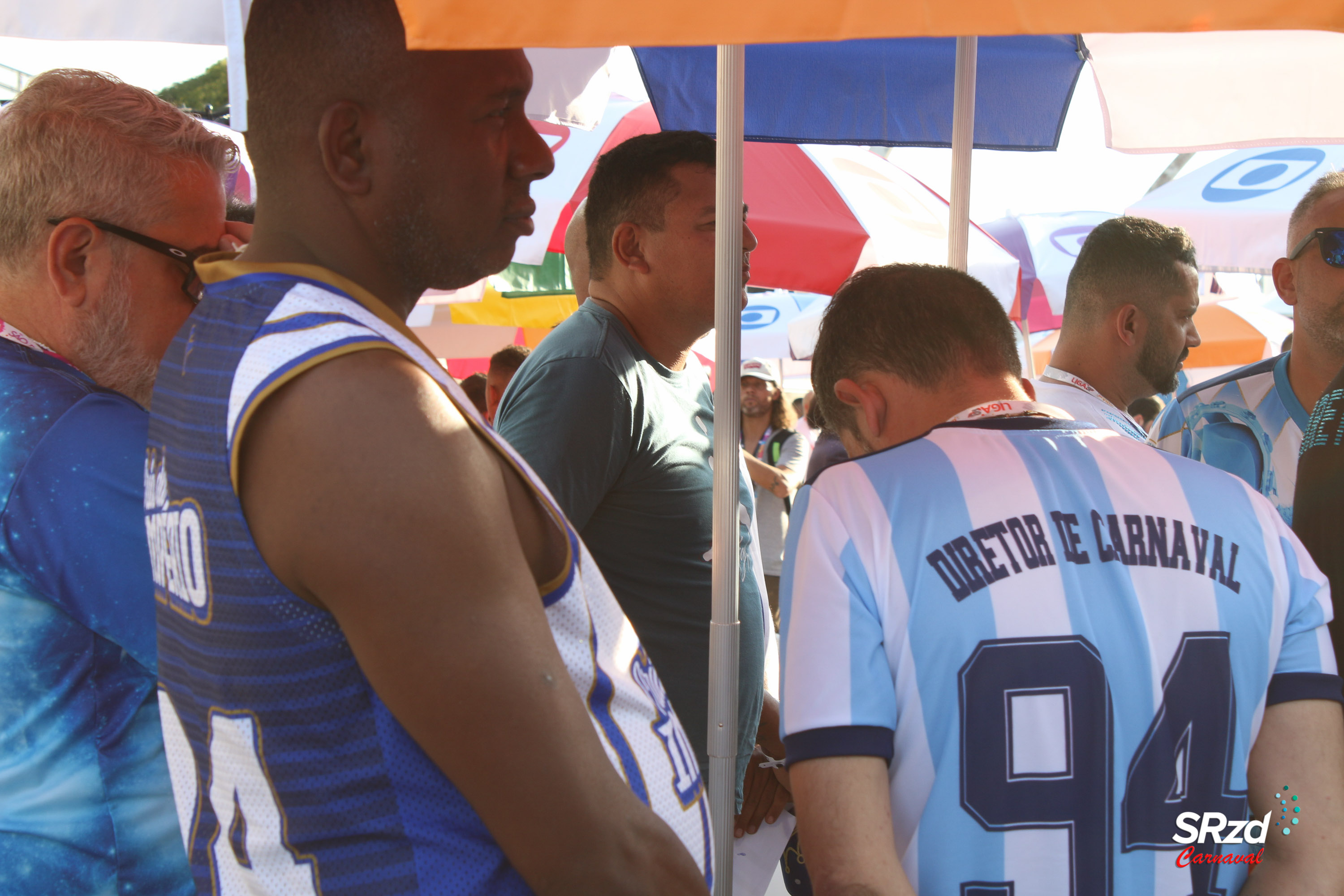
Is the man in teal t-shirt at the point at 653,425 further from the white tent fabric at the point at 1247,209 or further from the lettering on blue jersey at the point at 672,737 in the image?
the white tent fabric at the point at 1247,209

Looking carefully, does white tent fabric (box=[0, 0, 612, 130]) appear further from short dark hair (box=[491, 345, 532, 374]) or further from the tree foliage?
the tree foliage

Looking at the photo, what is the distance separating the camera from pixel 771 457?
7.64 m

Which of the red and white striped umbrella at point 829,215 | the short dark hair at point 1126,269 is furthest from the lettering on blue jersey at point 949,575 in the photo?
the red and white striped umbrella at point 829,215

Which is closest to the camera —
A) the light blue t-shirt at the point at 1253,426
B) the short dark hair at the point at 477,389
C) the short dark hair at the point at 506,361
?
the light blue t-shirt at the point at 1253,426

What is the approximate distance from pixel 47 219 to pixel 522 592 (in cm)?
101

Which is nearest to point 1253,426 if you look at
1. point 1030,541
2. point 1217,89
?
point 1217,89

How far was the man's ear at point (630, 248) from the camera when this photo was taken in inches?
98.0

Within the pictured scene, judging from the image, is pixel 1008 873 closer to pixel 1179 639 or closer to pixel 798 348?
pixel 1179 639

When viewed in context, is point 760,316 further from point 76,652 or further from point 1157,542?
point 76,652

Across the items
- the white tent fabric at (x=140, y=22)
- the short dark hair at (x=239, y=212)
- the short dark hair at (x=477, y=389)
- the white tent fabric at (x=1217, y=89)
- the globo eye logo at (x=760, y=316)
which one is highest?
the white tent fabric at (x=1217, y=89)

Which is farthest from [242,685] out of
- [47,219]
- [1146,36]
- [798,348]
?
[798,348]

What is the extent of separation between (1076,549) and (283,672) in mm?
1016

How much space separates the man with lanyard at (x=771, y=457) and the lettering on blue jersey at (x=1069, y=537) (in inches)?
190

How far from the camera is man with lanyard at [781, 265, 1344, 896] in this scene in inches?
53.4
